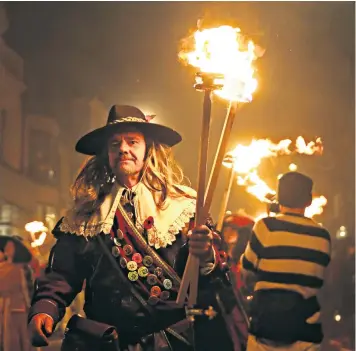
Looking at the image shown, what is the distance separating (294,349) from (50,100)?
4.10 feet

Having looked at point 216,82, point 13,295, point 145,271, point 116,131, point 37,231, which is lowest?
point 13,295

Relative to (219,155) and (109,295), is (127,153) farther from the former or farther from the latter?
(109,295)

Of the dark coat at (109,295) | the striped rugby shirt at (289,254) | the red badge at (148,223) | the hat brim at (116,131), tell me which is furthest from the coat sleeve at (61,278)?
the striped rugby shirt at (289,254)

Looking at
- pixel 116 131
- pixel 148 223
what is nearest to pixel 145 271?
pixel 148 223

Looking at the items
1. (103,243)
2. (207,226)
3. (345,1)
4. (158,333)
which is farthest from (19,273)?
(345,1)

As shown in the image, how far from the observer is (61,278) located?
2053 mm

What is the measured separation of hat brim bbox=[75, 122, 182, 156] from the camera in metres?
2.10

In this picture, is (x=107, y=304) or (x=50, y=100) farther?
(x=50, y=100)

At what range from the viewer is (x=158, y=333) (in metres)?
2.01

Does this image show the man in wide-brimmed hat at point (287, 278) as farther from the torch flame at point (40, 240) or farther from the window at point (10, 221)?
the window at point (10, 221)

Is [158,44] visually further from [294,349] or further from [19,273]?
[294,349]

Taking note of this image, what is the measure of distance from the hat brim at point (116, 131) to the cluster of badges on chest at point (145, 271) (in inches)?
14.7

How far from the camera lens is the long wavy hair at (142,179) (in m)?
2.10

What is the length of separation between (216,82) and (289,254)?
0.64 metres
